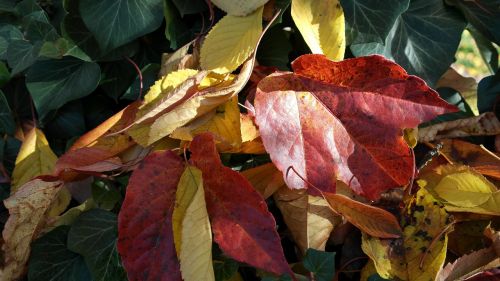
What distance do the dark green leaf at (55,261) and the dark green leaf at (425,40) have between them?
44 centimetres

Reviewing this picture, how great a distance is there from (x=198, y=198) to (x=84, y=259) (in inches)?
8.8

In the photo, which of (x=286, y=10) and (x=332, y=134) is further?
(x=286, y=10)

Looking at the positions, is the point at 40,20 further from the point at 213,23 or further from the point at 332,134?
the point at 332,134

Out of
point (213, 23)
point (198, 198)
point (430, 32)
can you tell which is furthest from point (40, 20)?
point (430, 32)

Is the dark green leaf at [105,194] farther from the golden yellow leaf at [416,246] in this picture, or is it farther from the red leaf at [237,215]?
the golden yellow leaf at [416,246]

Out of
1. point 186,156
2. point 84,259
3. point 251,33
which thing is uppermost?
point 251,33

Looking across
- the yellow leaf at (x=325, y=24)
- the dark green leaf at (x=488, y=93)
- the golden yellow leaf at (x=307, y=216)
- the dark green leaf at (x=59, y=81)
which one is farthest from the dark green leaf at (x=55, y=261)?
the dark green leaf at (x=488, y=93)

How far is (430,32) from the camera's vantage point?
812 millimetres

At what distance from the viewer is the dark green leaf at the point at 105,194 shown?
0.79 m

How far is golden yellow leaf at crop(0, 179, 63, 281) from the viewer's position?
0.71 meters

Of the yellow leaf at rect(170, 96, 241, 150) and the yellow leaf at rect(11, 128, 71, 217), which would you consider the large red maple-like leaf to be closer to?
the yellow leaf at rect(170, 96, 241, 150)

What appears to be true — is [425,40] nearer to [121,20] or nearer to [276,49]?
[276,49]

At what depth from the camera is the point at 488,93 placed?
34.3 inches

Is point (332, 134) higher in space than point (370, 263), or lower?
higher
